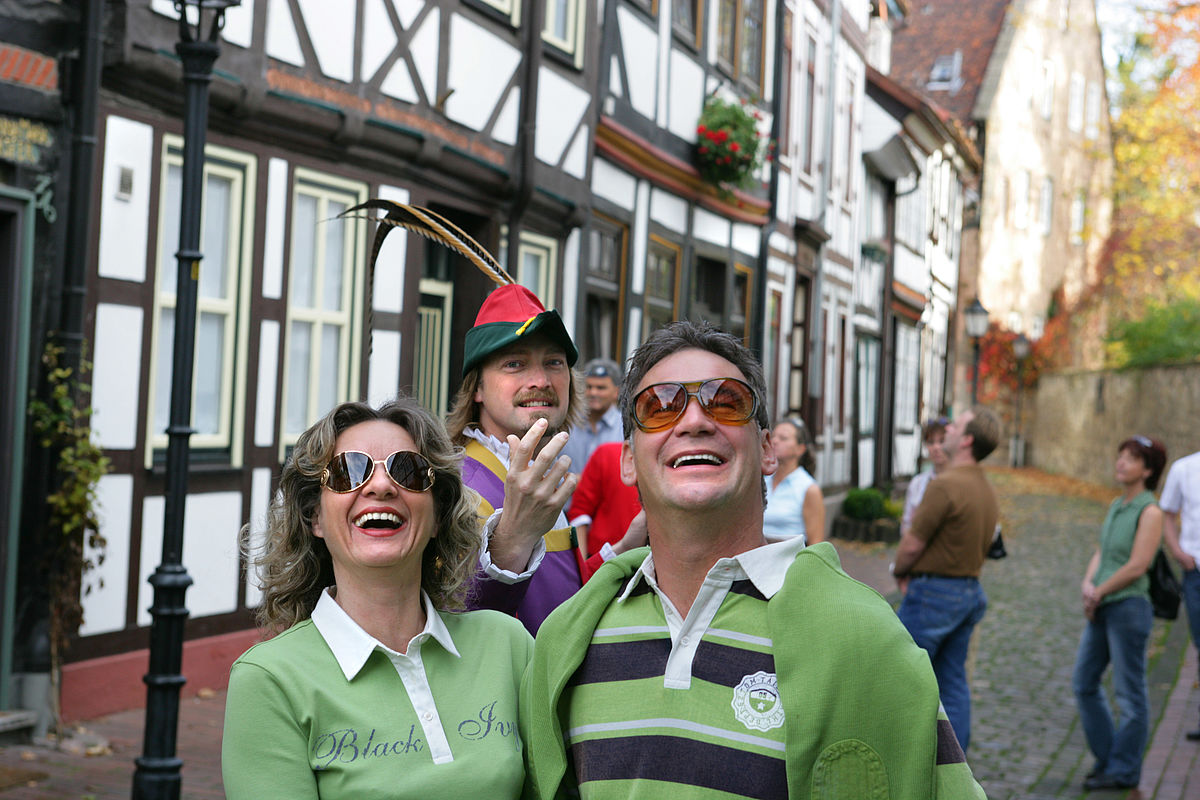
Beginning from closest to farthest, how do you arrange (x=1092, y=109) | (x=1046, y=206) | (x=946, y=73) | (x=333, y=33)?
(x=333, y=33), (x=946, y=73), (x=1046, y=206), (x=1092, y=109)

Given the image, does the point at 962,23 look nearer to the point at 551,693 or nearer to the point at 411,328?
the point at 411,328

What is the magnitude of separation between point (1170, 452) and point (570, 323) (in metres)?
15.1

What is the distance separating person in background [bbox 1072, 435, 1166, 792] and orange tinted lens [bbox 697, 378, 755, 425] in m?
5.12

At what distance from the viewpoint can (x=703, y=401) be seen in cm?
237

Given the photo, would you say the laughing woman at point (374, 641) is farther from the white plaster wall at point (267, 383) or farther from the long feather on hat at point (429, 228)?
the white plaster wall at point (267, 383)

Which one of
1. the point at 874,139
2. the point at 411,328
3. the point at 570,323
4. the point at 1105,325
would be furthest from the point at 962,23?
the point at 411,328

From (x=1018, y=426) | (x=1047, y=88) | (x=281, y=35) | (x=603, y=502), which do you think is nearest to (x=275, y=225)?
(x=281, y=35)

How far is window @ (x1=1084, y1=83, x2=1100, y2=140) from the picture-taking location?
4387cm

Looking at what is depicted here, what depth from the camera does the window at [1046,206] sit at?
40.6 m

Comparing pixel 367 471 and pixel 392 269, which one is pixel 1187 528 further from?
pixel 367 471

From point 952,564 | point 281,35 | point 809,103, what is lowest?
point 952,564

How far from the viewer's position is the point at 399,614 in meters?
2.55

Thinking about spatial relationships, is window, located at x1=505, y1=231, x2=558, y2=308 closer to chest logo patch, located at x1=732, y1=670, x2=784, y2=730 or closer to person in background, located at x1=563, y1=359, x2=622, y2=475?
person in background, located at x1=563, y1=359, x2=622, y2=475

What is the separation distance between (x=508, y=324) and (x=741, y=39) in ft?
44.9
